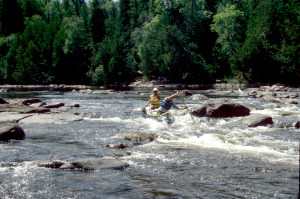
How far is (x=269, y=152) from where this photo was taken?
9.65 metres

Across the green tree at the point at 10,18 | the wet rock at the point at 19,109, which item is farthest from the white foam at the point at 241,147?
the green tree at the point at 10,18

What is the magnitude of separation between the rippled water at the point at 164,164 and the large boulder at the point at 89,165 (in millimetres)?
230

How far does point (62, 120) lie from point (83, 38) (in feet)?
170

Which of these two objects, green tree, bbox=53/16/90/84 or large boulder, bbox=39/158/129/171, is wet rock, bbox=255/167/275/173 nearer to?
large boulder, bbox=39/158/129/171

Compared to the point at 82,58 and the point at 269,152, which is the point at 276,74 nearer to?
the point at 82,58

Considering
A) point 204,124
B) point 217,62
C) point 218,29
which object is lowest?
point 204,124

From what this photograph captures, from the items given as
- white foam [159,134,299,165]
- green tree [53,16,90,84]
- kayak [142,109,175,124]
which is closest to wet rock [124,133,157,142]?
white foam [159,134,299,165]

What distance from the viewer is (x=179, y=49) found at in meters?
55.5

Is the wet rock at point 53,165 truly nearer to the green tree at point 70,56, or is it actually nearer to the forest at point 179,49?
the forest at point 179,49

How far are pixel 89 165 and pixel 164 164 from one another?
6.44 ft

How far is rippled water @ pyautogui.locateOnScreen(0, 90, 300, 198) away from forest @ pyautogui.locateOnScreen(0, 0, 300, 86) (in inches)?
1522

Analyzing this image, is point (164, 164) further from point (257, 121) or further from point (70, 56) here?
point (70, 56)

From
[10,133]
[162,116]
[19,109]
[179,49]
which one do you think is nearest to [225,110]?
[162,116]

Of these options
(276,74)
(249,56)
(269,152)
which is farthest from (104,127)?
(276,74)
